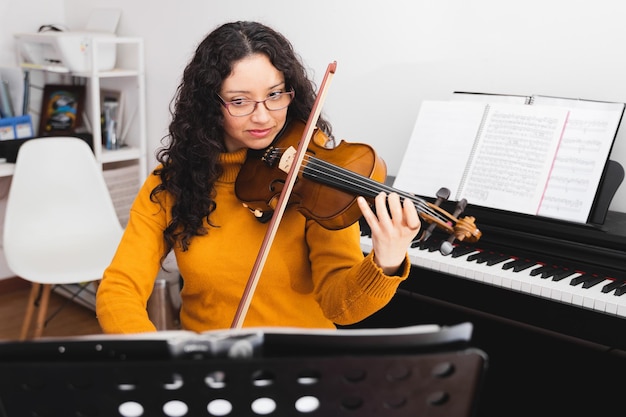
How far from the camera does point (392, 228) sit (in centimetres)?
113

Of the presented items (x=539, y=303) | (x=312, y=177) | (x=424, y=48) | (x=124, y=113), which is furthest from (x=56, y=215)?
(x=539, y=303)

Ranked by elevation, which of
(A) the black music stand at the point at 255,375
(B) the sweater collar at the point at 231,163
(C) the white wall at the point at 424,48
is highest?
(C) the white wall at the point at 424,48

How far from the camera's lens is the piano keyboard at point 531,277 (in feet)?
4.91

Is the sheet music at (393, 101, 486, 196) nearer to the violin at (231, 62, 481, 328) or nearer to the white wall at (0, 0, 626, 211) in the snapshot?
the white wall at (0, 0, 626, 211)

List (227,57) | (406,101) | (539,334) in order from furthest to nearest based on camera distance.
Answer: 1. (406,101)
2. (539,334)
3. (227,57)

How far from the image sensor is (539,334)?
1.89 m

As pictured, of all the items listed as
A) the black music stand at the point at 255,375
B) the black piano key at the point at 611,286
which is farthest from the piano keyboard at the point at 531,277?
the black music stand at the point at 255,375

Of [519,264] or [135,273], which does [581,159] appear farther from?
[135,273]

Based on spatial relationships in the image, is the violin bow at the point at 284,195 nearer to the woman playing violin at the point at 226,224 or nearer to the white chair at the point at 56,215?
the woman playing violin at the point at 226,224

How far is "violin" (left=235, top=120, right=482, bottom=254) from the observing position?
4.24 feet

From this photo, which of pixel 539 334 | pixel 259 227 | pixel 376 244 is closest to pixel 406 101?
pixel 539 334

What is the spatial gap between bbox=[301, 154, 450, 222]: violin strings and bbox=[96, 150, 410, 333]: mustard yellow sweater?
0.36 ft

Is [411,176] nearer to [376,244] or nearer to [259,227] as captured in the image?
[259,227]

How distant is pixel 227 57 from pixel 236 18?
157 centimetres
